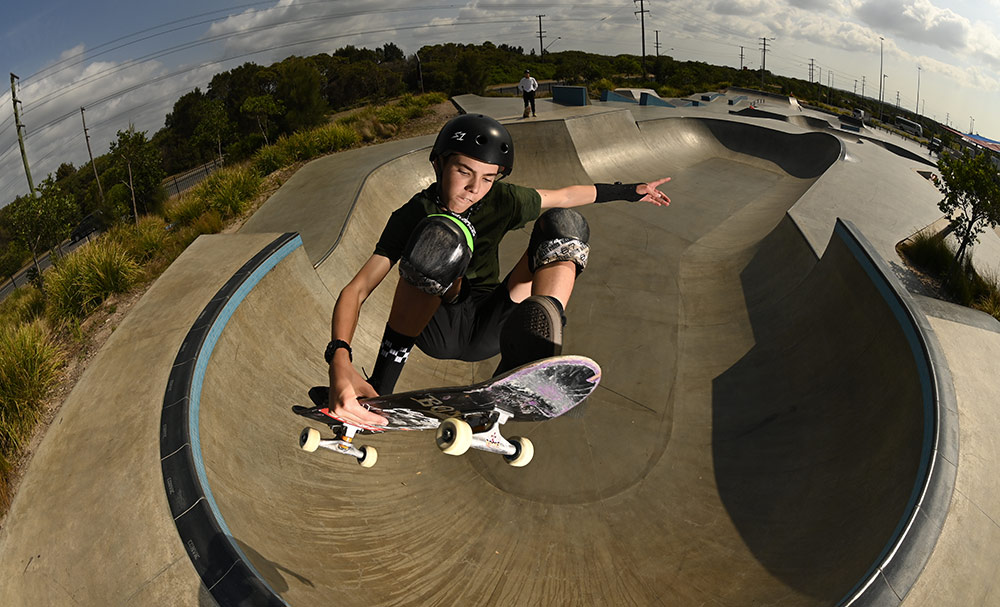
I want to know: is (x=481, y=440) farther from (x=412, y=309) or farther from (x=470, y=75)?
(x=470, y=75)

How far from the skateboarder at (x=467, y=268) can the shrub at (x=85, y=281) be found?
5098 mm

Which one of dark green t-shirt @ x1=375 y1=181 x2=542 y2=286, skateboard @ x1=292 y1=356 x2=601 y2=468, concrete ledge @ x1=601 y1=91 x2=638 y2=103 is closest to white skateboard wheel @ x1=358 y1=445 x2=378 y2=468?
skateboard @ x1=292 y1=356 x2=601 y2=468

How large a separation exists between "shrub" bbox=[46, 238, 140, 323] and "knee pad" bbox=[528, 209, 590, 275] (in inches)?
235

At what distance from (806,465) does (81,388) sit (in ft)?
22.8

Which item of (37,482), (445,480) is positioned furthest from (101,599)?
(445,480)

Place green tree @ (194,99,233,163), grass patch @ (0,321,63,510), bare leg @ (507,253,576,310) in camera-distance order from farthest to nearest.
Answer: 1. green tree @ (194,99,233,163)
2. grass patch @ (0,321,63,510)
3. bare leg @ (507,253,576,310)

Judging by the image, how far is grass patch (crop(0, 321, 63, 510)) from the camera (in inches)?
155

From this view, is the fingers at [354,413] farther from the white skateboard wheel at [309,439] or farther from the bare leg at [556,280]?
the bare leg at [556,280]

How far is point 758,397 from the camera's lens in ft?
19.5

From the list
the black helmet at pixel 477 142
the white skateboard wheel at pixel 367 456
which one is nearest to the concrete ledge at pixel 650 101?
the black helmet at pixel 477 142

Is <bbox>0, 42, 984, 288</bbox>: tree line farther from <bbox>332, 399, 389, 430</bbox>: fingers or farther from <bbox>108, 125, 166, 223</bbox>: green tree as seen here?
<bbox>332, 399, 389, 430</bbox>: fingers

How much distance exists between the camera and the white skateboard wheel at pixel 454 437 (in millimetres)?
2422

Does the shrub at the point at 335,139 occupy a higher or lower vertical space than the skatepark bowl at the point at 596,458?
higher

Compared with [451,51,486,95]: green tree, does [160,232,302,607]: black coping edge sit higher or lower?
lower
